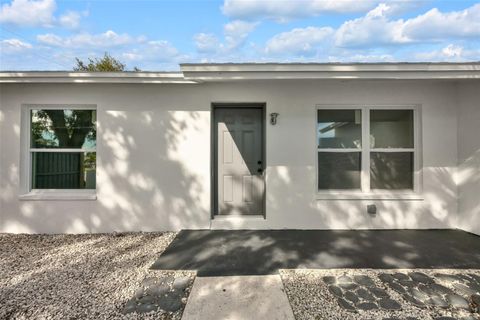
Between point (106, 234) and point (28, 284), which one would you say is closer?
point (28, 284)

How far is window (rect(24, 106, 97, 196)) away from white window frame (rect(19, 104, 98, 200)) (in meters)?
0.04

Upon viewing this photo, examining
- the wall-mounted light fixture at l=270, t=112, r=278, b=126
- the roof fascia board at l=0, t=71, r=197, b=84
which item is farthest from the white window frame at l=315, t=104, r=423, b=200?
the roof fascia board at l=0, t=71, r=197, b=84

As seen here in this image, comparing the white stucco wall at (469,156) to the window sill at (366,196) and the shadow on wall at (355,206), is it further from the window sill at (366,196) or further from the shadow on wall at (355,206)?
the window sill at (366,196)

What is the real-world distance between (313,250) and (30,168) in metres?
5.18

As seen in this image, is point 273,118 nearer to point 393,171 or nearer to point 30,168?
point 393,171

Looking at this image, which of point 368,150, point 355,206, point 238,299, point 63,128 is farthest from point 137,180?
point 368,150

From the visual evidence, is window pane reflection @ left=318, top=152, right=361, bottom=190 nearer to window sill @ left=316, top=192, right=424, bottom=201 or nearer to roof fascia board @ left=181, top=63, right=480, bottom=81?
window sill @ left=316, top=192, right=424, bottom=201

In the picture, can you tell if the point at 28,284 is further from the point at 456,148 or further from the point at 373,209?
the point at 456,148

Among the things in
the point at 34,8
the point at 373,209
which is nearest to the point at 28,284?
the point at 373,209

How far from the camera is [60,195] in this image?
486cm

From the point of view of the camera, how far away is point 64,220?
15.8 feet

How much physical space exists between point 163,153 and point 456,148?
531 cm

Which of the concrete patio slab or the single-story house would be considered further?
the single-story house

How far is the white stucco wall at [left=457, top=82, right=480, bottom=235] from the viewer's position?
4.52 m
